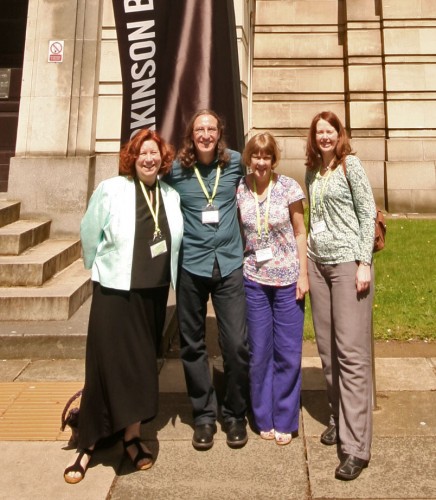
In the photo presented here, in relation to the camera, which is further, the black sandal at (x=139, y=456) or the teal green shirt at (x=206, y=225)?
the teal green shirt at (x=206, y=225)

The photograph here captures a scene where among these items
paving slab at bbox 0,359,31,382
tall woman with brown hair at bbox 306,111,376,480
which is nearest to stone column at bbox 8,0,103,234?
paving slab at bbox 0,359,31,382

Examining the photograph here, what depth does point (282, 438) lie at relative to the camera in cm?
340

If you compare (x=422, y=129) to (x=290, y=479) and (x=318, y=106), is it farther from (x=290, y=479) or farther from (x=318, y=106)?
(x=290, y=479)

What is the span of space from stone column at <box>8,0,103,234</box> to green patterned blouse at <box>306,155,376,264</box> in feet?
17.0

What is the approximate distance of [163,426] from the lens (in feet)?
12.1

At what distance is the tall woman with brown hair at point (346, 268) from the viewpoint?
3.13m

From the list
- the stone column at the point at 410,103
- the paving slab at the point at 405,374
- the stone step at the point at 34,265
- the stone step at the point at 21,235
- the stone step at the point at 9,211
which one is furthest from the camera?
the stone column at the point at 410,103

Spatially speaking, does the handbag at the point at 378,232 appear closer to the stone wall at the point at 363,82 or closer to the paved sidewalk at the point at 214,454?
the paved sidewalk at the point at 214,454

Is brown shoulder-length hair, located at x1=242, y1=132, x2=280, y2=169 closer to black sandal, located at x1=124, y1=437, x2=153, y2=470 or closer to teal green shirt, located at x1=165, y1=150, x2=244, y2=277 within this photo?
teal green shirt, located at x1=165, y1=150, x2=244, y2=277

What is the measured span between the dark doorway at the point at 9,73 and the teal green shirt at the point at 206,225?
25.4ft

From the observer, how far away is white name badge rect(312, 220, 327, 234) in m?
3.28

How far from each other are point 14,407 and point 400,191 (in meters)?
12.0

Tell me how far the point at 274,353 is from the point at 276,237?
82 cm

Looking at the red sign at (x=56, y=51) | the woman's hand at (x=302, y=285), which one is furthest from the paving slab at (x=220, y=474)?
the red sign at (x=56, y=51)
